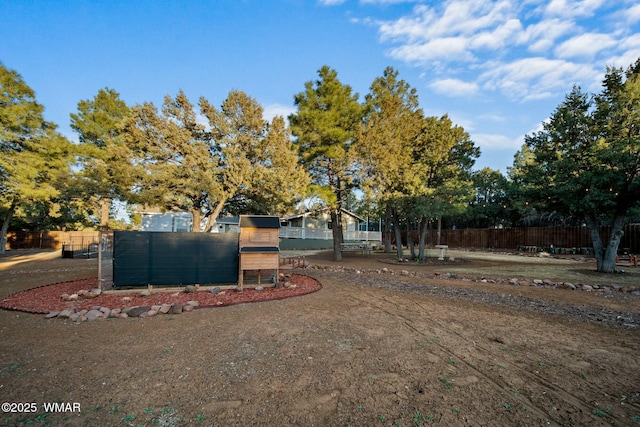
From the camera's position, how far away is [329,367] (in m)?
3.72

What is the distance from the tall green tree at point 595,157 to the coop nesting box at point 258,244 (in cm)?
1111

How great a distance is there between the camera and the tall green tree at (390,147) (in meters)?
15.1

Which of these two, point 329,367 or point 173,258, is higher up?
point 173,258

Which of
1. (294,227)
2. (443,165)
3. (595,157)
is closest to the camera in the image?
(595,157)

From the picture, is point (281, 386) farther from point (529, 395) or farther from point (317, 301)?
point (317, 301)

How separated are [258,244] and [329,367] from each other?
593cm

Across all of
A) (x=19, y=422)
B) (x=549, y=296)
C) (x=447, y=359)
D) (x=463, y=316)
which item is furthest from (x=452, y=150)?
(x=19, y=422)

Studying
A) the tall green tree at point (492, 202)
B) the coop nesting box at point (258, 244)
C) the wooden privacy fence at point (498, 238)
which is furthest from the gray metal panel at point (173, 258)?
the tall green tree at point (492, 202)

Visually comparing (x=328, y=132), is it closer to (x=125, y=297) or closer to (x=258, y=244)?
(x=258, y=244)

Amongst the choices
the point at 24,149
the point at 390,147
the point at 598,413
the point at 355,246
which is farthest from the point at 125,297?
the point at 24,149

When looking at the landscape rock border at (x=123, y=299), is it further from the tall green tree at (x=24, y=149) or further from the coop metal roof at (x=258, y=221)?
the tall green tree at (x=24, y=149)

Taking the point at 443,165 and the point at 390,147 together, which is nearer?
the point at 390,147

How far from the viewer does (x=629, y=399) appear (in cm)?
299

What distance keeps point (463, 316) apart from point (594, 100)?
38.4 ft
